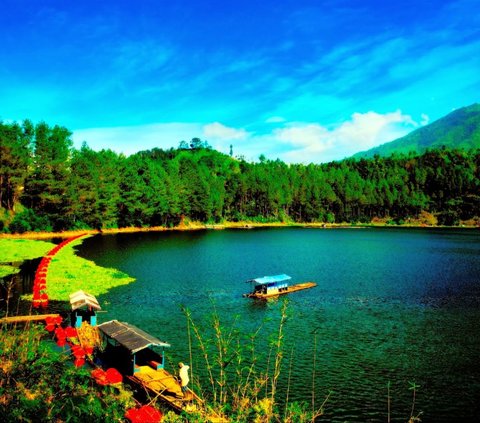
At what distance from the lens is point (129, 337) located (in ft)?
85.9

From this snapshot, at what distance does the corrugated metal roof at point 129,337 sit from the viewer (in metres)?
24.6

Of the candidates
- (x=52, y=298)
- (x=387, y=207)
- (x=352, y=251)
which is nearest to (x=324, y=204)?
(x=387, y=207)

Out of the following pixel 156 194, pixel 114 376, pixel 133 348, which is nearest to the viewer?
pixel 114 376

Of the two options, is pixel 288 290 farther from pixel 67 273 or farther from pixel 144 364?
pixel 67 273

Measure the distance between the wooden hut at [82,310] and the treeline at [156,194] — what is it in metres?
75.5

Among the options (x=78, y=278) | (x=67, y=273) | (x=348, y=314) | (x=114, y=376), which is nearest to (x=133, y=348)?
(x=114, y=376)

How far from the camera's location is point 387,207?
195500 mm

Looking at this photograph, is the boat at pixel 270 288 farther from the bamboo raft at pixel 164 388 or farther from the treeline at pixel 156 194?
the treeline at pixel 156 194

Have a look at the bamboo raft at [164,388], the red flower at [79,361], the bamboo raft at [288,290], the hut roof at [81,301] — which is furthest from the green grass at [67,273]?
the bamboo raft at [164,388]

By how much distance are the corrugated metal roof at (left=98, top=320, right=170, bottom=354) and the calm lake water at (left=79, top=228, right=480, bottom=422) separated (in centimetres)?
330

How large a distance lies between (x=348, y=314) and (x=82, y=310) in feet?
78.9

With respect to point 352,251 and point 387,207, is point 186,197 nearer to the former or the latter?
point 352,251

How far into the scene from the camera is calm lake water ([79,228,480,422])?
80.8ft

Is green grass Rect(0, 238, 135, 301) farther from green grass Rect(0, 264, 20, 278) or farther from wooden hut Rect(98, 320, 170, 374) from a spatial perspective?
wooden hut Rect(98, 320, 170, 374)
